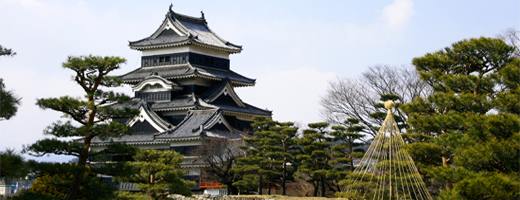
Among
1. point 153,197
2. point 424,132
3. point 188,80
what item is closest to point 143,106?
point 188,80

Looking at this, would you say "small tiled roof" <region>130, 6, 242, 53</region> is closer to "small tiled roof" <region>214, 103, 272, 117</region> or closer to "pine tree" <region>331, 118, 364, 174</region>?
"small tiled roof" <region>214, 103, 272, 117</region>

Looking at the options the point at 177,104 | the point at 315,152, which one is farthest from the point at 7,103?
the point at 177,104

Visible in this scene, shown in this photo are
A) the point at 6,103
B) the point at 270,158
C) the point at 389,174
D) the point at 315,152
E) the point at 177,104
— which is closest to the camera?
the point at 6,103

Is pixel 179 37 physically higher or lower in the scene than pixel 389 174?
higher

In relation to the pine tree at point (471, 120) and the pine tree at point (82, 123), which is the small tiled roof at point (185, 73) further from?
the pine tree at point (82, 123)

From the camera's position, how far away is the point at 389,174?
21031 millimetres

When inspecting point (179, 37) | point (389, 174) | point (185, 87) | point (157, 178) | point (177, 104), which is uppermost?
point (179, 37)

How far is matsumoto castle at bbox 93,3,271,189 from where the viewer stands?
37.4 meters

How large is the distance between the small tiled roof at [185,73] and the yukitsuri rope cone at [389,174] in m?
15.2

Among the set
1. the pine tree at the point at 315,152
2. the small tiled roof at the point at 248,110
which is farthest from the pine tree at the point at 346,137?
the small tiled roof at the point at 248,110

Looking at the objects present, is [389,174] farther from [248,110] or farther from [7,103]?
[248,110]

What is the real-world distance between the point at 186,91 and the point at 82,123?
24689 mm

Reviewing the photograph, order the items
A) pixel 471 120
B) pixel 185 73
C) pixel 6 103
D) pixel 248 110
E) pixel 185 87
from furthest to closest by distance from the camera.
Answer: pixel 185 87, pixel 248 110, pixel 185 73, pixel 471 120, pixel 6 103

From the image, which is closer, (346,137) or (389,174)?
(389,174)
